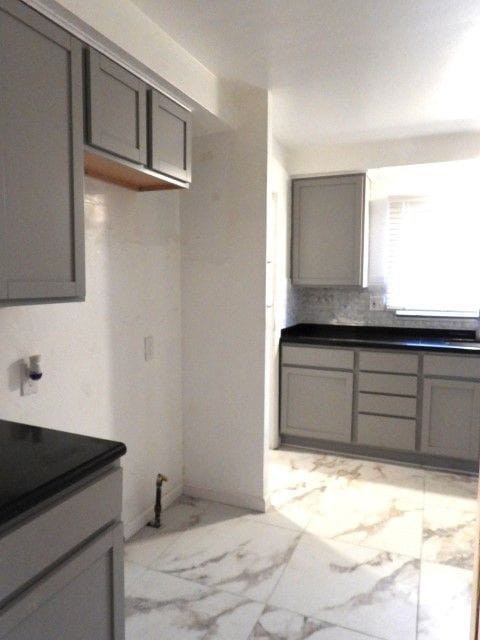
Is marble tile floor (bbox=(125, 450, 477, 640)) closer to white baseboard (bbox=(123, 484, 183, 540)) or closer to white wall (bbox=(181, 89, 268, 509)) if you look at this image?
white baseboard (bbox=(123, 484, 183, 540))

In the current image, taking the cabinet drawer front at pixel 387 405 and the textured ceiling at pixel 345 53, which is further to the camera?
the cabinet drawer front at pixel 387 405

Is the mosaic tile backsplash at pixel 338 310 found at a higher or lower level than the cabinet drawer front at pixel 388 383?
higher

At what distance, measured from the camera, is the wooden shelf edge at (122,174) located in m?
1.61

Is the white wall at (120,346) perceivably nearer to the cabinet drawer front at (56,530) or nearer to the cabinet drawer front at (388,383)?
the cabinet drawer front at (56,530)

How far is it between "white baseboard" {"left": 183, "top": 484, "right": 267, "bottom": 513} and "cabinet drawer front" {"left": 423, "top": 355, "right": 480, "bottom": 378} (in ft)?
4.79

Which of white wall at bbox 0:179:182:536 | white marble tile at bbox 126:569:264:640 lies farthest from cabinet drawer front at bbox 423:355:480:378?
white marble tile at bbox 126:569:264:640

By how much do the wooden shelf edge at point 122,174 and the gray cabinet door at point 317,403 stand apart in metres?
1.85

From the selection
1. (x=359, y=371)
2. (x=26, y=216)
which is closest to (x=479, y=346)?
(x=359, y=371)

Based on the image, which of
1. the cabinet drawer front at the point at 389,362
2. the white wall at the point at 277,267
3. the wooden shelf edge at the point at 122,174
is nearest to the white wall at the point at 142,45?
the wooden shelf edge at the point at 122,174

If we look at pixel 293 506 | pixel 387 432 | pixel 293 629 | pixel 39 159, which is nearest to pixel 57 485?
pixel 39 159

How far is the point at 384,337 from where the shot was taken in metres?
3.56

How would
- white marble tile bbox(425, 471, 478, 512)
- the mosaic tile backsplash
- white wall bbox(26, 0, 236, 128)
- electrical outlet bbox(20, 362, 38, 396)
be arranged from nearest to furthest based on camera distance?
white wall bbox(26, 0, 236, 128)
electrical outlet bbox(20, 362, 38, 396)
white marble tile bbox(425, 471, 478, 512)
the mosaic tile backsplash

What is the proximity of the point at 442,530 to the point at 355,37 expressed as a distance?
2.42 meters

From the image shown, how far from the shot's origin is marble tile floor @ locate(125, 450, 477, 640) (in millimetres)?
1709
